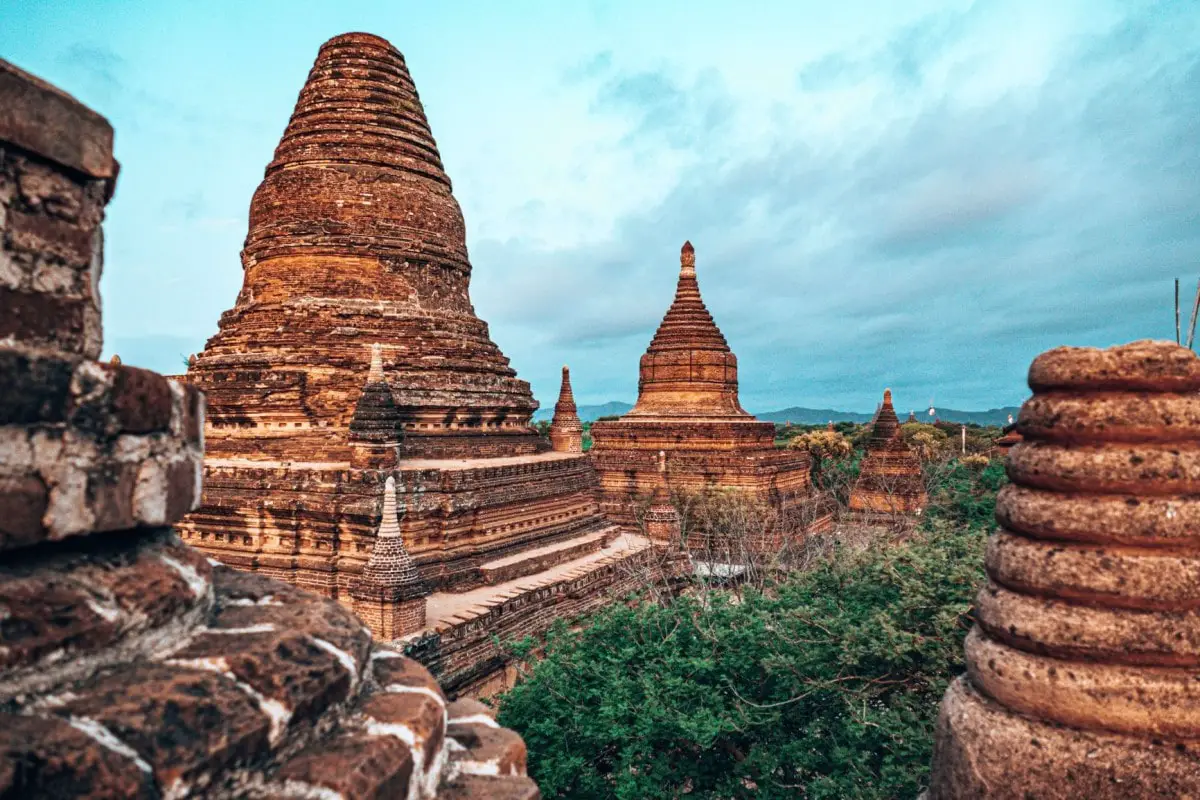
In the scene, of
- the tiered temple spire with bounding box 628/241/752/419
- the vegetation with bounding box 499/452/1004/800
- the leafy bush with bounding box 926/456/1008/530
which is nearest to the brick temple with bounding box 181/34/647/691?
the vegetation with bounding box 499/452/1004/800

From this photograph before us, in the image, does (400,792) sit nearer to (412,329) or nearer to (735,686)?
(735,686)

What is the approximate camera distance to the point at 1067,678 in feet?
11.0

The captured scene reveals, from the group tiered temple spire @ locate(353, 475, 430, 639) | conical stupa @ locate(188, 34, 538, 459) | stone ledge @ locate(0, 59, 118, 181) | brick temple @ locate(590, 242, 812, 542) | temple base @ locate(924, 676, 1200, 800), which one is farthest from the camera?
brick temple @ locate(590, 242, 812, 542)

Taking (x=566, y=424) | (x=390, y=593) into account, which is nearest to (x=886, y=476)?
(x=566, y=424)

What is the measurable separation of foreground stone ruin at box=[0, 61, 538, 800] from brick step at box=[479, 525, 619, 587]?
11431mm

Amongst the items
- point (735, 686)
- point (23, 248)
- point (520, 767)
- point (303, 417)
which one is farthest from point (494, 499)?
point (23, 248)

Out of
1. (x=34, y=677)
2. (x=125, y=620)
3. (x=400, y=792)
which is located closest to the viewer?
(x=34, y=677)

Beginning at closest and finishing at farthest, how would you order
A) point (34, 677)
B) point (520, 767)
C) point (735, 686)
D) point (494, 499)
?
point (34, 677)
point (520, 767)
point (735, 686)
point (494, 499)

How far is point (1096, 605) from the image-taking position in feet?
11.1

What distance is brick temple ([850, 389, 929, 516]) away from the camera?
25.9 metres

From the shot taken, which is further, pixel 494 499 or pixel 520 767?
pixel 494 499

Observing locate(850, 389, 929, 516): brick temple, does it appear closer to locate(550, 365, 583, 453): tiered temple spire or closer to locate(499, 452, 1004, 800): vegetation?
locate(550, 365, 583, 453): tiered temple spire

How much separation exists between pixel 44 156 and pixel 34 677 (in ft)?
4.42

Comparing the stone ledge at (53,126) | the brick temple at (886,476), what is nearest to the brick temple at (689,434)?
the brick temple at (886,476)
